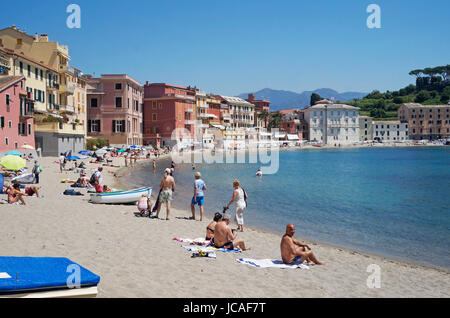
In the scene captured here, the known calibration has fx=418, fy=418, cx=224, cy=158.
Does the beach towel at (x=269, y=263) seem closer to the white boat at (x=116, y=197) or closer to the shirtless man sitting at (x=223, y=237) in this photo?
the shirtless man sitting at (x=223, y=237)

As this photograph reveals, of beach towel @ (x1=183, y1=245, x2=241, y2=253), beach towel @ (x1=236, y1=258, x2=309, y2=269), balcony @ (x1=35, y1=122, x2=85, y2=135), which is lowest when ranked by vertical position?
beach towel @ (x1=236, y1=258, x2=309, y2=269)

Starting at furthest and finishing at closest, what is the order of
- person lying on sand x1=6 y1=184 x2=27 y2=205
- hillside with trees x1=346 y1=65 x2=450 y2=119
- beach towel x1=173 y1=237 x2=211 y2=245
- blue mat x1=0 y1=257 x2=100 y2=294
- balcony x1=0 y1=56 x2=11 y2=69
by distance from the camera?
hillside with trees x1=346 y1=65 x2=450 y2=119
balcony x1=0 y1=56 x2=11 y2=69
person lying on sand x1=6 y1=184 x2=27 y2=205
beach towel x1=173 y1=237 x2=211 y2=245
blue mat x1=0 y1=257 x2=100 y2=294

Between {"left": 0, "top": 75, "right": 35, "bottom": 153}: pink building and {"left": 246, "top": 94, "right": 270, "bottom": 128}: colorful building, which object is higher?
{"left": 246, "top": 94, "right": 270, "bottom": 128}: colorful building

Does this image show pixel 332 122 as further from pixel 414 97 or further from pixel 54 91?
pixel 54 91

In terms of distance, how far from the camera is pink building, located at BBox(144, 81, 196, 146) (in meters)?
81.9

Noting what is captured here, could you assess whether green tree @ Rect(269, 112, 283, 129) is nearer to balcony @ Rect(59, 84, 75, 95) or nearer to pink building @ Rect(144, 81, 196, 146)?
pink building @ Rect(144, 81, 196, 146)

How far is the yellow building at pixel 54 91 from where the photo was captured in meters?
45.0

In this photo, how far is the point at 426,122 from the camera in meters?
153

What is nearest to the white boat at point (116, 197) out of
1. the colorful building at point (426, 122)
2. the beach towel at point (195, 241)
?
the beach towel at point (195, 241)

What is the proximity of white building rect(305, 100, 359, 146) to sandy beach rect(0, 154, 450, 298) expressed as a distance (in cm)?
12564

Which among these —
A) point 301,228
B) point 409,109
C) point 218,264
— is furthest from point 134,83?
point 409,109

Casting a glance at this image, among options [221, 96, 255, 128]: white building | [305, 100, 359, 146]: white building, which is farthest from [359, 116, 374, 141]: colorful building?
[221, 96, 255, 128]: white building

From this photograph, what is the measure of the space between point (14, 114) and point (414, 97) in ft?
588

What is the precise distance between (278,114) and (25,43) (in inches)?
3413
